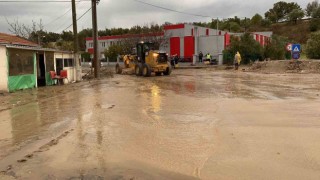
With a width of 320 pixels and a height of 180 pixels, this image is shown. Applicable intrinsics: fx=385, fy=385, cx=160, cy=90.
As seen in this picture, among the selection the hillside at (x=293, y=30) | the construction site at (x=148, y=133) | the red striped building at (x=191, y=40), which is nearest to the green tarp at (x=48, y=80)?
the construction site at (x=148, y=133)

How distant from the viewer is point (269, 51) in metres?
45.2

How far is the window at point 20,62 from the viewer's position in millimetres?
19562

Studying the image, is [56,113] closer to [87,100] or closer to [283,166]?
[87,100]

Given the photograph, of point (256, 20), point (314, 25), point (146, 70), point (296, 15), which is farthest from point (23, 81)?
point (296, 15)

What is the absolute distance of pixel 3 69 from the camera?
18.7 meters

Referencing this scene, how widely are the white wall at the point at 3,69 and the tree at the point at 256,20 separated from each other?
8825 cm

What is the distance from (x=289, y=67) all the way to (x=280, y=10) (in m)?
78.9

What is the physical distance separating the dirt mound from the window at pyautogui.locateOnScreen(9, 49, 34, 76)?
21.4 meters

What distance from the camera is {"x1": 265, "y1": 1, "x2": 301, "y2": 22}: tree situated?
346ft

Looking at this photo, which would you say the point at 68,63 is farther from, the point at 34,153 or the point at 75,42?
the point at 34,153

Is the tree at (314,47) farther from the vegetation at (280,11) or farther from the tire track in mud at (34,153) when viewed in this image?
the vegetation at (280,11)

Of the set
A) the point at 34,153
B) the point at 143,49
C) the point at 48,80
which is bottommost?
the point at 34,153

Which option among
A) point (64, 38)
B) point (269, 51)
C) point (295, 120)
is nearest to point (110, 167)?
point (295, 120)

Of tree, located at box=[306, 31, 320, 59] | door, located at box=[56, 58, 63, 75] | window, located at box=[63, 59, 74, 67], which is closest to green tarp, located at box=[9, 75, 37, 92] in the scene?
door, located at box=[56, 58, 63, 75]
